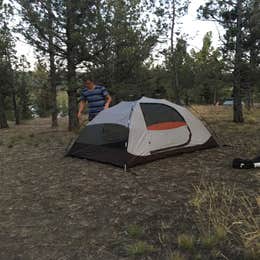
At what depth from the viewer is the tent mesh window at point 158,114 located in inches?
239

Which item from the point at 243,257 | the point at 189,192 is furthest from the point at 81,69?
the point at 243,257

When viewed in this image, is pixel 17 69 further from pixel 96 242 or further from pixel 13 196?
pixel 96 242

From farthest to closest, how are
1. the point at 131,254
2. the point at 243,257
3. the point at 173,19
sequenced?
1. the point at 173,19
2. the point at 131,254
3. the point at 243,257

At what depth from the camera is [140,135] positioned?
226 inches

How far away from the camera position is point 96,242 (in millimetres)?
2977

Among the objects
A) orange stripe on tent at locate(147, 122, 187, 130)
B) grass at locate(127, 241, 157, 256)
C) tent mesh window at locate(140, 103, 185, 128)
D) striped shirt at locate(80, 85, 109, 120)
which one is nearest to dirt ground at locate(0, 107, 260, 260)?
grass at locate(127, 241, 157, 256)

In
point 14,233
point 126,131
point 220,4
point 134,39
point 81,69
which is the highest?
point 220,4

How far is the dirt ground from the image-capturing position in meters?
2.96

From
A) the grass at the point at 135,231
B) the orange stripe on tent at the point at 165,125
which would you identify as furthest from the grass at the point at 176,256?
the orange stripe on tent at the point at 165,125

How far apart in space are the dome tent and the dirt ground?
0.19 metres

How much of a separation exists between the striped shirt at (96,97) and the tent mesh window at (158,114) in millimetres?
1247

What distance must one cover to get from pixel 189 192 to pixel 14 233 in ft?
7.22

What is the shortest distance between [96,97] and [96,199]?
3.39 metres

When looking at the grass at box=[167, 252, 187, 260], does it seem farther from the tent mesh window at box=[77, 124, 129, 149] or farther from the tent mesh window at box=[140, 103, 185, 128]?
the tent mesh window at box=[140, 103, 185, 128]
